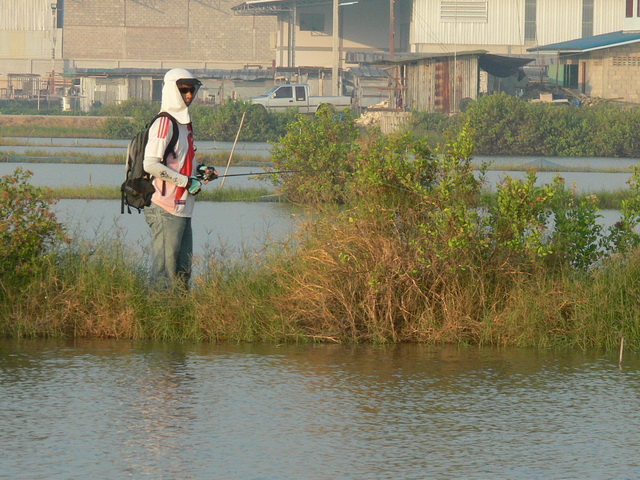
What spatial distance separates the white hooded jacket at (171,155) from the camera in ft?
Answer: 29.4

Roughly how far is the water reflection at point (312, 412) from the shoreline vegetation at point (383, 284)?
23 centimetres

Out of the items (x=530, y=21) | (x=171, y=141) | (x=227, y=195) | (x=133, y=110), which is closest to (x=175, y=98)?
(x=171, y=141)

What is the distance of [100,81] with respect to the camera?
3000 inches

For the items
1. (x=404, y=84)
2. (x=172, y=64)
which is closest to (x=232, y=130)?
(x=404, y=84)

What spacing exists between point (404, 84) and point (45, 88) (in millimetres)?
36791

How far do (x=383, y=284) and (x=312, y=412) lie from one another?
2114 mm

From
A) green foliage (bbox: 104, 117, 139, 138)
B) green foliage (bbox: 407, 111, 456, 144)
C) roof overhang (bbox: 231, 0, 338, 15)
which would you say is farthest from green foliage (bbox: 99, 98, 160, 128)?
roof overhang (bbox: 231, 0, 338, 15)

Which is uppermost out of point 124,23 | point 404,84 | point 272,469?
point 124,23

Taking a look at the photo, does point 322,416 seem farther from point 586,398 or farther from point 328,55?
point 328,55

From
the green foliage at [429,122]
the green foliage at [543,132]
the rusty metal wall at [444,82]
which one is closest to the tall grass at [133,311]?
the green foliage at [543,132]

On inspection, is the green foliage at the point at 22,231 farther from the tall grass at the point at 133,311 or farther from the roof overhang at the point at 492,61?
the roof overhang at the point at 492,61

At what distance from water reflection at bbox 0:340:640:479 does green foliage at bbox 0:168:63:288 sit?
0.67 meters

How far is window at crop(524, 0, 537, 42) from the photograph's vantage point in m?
68.2

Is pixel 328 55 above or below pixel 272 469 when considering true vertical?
above
